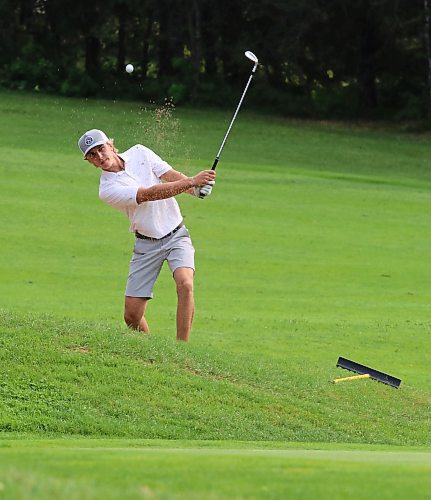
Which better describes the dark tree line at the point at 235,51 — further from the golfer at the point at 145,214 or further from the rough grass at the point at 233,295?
the golfer at the point at 145,214

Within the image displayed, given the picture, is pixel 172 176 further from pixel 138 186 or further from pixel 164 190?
pixel 164 190

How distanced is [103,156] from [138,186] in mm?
345

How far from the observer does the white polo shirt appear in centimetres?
959

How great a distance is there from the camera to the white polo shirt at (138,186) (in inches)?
378

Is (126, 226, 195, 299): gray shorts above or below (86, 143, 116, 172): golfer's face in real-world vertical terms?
below

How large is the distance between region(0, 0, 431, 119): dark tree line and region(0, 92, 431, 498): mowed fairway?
950cm

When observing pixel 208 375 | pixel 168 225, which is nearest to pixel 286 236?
pixel 168 225

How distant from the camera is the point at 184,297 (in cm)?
981

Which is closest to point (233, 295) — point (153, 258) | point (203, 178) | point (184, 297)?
point (153, 258)

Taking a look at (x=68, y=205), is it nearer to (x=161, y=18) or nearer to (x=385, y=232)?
(x=385, y=232)

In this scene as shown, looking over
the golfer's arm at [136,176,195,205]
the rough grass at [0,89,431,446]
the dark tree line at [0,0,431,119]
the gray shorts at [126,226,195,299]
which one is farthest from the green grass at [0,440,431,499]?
the dark tree line at [0,0,431,119]

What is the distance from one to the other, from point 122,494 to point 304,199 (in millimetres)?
17201

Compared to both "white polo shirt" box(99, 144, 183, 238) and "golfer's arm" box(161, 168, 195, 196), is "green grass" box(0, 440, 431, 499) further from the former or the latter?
"golfer's arm" box(161, 168, 195, 196)

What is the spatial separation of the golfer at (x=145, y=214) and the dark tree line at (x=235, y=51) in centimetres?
2697
